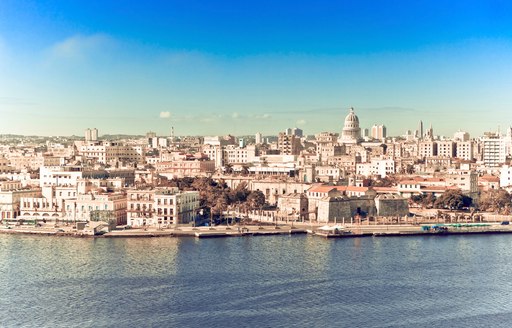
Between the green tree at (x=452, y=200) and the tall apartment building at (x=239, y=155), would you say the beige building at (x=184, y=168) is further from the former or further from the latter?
the green tree at (x=452, y=200)

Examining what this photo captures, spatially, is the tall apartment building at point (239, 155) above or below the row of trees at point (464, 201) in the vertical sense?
above

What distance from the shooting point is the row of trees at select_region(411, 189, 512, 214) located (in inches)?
1104

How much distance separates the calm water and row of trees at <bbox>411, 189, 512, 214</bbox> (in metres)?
6.36

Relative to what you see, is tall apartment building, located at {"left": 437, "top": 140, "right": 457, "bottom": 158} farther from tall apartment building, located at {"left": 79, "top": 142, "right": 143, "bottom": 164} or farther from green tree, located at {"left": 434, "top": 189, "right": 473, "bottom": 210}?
green tree, located at {"left": 434, "top": 189, "right": 473, "bottom": 210}

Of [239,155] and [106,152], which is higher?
[106,152]

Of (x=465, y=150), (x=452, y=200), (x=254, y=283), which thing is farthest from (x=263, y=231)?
(x=465, y=150)

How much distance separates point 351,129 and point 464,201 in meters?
32.2

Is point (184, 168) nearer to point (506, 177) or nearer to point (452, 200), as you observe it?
point (452, 200)

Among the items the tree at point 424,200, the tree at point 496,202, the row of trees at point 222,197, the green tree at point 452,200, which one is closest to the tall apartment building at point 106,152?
the row of trees at point 222,197

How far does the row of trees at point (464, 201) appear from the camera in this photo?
92.0 feet

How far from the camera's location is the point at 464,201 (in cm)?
2852

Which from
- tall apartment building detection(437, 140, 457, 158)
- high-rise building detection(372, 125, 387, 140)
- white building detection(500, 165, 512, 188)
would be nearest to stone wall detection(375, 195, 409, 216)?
white building detection(500, 165, 512, 188)

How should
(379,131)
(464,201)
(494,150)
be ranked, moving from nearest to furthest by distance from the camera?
(464,201)
(494,150)
(379,131)

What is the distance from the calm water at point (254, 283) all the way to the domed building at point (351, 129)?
1505 inches
